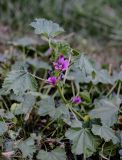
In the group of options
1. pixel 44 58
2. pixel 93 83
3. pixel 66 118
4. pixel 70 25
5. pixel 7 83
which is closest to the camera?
pixel 7 83

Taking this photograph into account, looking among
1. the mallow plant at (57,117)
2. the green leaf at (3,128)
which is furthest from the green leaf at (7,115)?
the green leaf at (3,128)

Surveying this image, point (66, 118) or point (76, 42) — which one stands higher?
point (76, 42)

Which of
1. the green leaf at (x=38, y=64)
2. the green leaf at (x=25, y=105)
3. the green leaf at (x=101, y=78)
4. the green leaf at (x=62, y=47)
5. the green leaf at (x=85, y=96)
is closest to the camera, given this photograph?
the green leaf at (x=62, y=47)

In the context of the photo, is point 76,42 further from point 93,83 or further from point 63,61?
point 63,61

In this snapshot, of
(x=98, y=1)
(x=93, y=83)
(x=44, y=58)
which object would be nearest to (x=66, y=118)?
(x=93, y=83)

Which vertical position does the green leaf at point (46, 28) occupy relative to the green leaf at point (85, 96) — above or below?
above

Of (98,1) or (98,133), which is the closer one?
(98,133)

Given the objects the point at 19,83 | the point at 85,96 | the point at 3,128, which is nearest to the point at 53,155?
the point at 3,128

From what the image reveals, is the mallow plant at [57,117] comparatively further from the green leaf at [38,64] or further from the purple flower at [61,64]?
the green leaf at [38,64]
